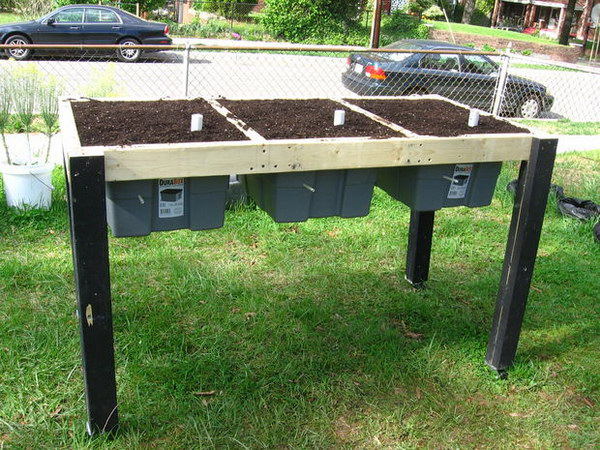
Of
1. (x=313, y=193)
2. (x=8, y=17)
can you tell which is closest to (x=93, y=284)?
(x=313, y=193)

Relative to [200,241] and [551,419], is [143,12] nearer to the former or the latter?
[200,241]

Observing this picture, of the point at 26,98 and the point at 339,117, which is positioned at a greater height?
the point at 339,117

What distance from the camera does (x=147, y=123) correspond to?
313 cm

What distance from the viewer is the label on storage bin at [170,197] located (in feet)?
9.30

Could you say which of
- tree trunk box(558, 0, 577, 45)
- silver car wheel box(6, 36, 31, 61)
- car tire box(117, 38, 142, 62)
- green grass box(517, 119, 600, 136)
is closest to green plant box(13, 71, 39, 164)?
green grass box(517, 119, 600, 136)

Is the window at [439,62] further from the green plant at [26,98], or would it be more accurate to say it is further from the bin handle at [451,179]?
the bin handle at [451,179]

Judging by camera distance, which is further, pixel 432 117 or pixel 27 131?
pixel 27 131

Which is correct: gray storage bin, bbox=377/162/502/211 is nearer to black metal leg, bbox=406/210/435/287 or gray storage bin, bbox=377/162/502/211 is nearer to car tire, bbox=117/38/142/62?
black metal leg, bbox=406/210/435/287

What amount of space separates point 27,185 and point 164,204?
2.92 m

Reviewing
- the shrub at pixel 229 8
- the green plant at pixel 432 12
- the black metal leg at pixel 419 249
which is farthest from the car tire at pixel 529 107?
the green plant at pixel 432 12

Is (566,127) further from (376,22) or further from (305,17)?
(305,17)

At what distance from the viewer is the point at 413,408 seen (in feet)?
11.0

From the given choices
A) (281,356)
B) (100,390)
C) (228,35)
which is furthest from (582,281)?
(228,35)

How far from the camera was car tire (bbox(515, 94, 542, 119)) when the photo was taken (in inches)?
509
